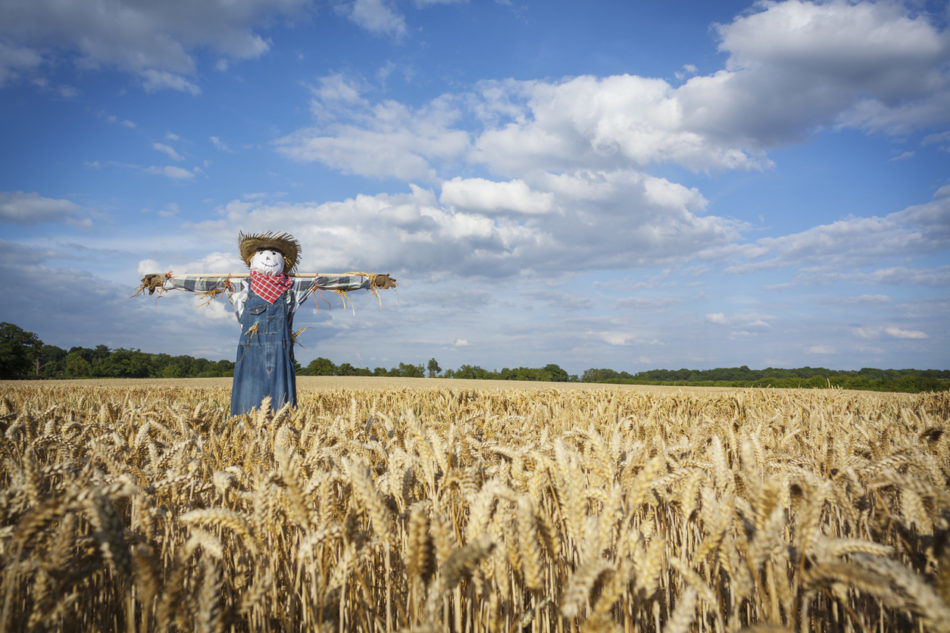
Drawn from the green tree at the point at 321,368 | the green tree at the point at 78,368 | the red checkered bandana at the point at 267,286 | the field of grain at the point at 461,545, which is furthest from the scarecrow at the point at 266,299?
the green tree at the point at 78,368

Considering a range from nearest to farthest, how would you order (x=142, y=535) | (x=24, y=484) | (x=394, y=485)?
(x=24, y=484) < (x=142, y=535) < (x=394, y=485)

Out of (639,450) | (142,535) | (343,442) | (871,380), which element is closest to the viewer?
(142,535)

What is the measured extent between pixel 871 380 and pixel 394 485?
1382 inches

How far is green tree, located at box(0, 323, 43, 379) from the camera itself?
172 ft

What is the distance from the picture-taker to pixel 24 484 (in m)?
1.58

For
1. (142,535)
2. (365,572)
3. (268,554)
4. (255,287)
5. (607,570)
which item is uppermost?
(255,287)

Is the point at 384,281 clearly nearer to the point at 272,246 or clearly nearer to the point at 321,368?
the point at 272,246

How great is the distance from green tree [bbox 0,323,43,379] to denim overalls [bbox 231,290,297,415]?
64.1 meters

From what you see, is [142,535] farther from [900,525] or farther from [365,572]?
[900,525]

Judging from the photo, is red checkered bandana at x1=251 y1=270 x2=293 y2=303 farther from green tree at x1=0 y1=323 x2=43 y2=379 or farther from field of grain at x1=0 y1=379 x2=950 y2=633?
green tree at x1=0 y1=323 x2=43 y2=379

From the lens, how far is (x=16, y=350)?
5438cm

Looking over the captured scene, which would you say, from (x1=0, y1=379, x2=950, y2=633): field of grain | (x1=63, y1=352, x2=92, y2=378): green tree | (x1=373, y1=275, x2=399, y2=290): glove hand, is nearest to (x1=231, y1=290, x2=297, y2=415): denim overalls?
(x1=373, y1=275, x2=399, y2=290): glove hand

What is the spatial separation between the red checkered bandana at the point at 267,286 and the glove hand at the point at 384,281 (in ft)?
5.08

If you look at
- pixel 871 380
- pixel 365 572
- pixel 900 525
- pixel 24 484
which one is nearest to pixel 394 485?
pixel 365 572
